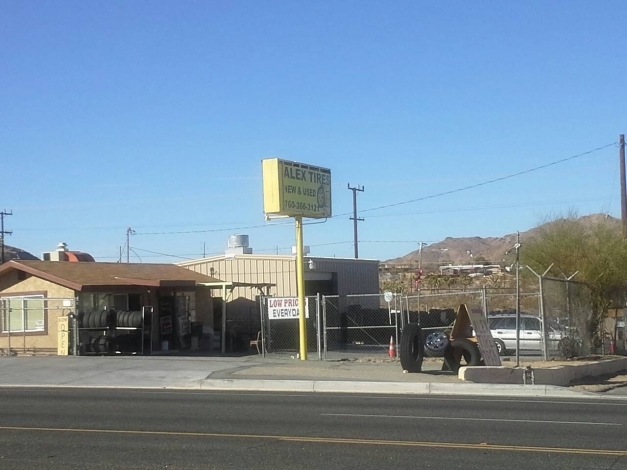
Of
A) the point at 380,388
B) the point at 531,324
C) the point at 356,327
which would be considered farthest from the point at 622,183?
the point at 380,388

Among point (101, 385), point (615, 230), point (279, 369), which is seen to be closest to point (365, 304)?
point (615, 230)

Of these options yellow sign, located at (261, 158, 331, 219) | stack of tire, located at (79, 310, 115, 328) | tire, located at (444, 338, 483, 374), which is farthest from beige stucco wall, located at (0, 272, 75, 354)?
tire, located at (444, 338, 483, 374)

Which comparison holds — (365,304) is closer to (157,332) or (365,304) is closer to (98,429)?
(157,332)

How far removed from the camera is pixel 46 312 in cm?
2908

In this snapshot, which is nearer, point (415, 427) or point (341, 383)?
point (415, 427)

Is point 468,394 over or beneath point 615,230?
beneath

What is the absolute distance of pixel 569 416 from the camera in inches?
527

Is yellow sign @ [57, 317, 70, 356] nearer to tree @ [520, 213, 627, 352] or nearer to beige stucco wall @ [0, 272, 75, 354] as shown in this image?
beige stucco wall @ [0, 272, 75, 354]

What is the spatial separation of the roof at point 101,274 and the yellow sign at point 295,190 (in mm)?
5976

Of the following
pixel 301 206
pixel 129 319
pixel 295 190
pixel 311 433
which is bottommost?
pixel 311 433

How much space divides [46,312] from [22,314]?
1.20 m

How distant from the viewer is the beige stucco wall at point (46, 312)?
28750 mm

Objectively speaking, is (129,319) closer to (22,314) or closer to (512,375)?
(22,314)

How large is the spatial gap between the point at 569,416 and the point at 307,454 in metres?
5.23
